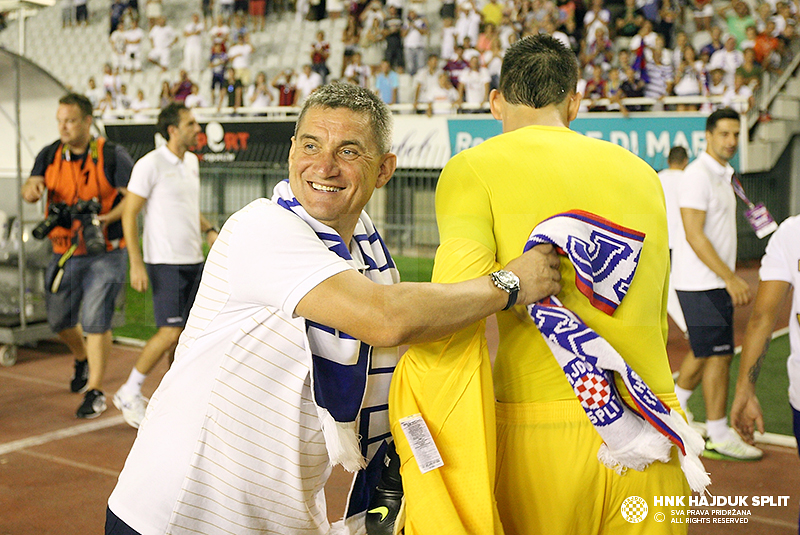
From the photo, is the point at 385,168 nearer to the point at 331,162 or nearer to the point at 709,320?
the point at 331,162

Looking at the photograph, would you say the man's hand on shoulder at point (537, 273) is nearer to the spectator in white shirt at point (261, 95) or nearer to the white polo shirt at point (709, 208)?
the white polo shirt at point (709, 208)

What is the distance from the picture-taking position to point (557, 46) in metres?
2.21

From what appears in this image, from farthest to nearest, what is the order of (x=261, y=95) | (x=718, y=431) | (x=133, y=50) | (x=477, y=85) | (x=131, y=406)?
(x=133, y=50), (x=261, y=95), (x=477, y=85), (x=131, y=406), (x=718, y=431)

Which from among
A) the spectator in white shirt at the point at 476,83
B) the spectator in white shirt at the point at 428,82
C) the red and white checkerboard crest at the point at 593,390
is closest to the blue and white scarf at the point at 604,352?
the red and white checkerboard crest at the point at 593,390

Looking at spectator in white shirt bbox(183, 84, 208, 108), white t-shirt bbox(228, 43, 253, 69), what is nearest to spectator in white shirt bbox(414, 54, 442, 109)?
white t-shirt bbox(228, 43, 253, 69)

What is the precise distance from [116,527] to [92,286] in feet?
15.4

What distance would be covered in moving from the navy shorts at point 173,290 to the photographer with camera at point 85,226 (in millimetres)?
396

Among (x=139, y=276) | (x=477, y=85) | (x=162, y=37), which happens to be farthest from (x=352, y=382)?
(x=162, y=37)

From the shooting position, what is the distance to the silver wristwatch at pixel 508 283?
1865 millimetres

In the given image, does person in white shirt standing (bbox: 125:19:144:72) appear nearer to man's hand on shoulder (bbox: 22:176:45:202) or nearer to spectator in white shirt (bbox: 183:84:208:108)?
spectator in white shirt (bbox: 183:84:208:108)

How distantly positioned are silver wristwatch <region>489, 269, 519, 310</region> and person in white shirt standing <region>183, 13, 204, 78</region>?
2189 cm

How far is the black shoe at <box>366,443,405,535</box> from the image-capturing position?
203cm

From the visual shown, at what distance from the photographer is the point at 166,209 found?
629 centimetres

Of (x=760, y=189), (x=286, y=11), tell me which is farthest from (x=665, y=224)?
(x=286, y=11)
